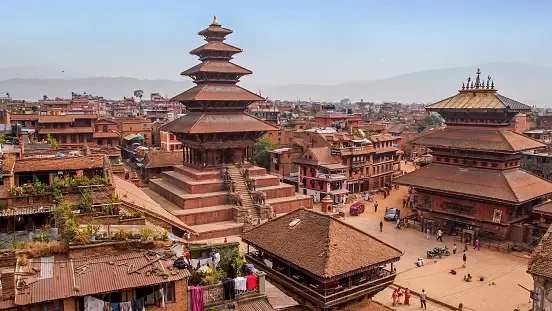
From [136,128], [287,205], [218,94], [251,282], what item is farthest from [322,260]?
[136,128]

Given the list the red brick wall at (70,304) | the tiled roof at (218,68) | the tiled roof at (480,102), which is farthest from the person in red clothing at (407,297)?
the tiled roof at (218,68)

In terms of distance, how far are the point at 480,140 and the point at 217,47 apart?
2555cm

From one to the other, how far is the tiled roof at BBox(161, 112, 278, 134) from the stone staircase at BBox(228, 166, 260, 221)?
3710mm

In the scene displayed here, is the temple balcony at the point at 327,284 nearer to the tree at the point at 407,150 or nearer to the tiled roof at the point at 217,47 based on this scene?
the tiled roof at the point at 217,47

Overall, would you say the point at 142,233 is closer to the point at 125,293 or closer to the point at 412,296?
the point at 125,293

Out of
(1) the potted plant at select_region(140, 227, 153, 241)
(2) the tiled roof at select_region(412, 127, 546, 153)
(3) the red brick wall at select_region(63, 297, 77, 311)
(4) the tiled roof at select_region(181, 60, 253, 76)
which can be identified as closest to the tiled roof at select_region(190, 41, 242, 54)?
(4) the tiled roof at select_region(181, 60, 253, 76)

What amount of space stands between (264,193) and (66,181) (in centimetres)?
1927

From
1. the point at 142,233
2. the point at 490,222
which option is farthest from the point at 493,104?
the point at 142,233

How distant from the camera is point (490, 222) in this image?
3541cm

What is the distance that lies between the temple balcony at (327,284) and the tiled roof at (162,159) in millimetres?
35360

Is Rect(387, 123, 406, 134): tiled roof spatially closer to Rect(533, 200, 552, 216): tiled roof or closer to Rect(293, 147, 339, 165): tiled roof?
Rect(293, 147, 339, 165): tiled roof

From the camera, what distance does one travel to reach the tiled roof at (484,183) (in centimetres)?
3466

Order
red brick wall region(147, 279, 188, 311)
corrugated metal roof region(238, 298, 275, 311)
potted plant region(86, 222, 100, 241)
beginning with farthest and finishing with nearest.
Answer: corrugated metal roof region(238, 298, 275, 311) < potted plant region(86, 222, 100, 241) < red brick wall region(147, 279, 188, 311)

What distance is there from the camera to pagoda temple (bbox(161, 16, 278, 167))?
3997 centimetres
